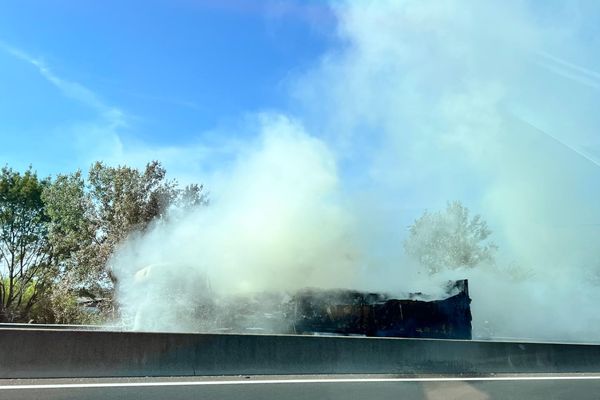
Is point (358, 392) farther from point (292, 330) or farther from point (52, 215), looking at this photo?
point (52, 215)

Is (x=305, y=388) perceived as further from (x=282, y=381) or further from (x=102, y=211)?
(x=102, y=211)

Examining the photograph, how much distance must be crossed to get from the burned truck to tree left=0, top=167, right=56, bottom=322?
1967 centimetres

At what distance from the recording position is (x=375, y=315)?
10.8 m

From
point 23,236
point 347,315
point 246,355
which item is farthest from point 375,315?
point 23,236

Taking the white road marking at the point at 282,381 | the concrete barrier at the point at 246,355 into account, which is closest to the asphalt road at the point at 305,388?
the white road marking at the point at 282,381

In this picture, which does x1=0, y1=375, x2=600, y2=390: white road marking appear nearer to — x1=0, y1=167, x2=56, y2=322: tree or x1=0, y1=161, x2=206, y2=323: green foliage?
x1=0, y1=161, x2=206, y2=323: green foliage

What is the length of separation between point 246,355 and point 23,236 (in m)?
23.0

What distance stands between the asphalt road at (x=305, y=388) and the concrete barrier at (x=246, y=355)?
0.75ft

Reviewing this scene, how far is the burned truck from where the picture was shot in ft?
35.1

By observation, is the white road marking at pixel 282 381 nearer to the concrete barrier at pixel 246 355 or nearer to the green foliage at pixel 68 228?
the concrete barrier at pixel 246 355

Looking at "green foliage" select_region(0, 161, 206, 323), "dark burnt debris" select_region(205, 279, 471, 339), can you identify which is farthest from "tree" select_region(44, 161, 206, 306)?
"dark burnt debris" select_region(205, 279, 471, 339)

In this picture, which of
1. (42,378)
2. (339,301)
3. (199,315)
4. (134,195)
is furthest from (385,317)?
(134,195)

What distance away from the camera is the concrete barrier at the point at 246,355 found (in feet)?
22.6

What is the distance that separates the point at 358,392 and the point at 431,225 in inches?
1192
